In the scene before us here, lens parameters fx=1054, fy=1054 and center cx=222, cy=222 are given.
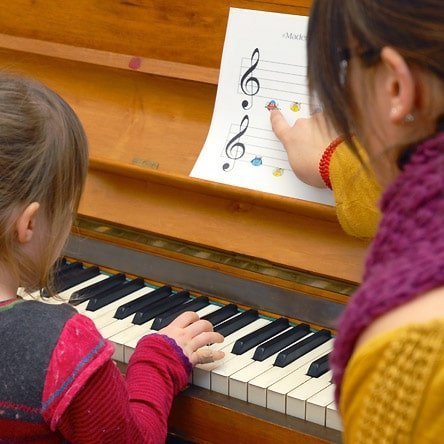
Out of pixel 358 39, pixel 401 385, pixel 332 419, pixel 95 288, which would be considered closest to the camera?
pixel 401 385

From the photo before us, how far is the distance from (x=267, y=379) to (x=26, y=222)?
53 centimetres

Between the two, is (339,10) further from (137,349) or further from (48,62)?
(48,62)

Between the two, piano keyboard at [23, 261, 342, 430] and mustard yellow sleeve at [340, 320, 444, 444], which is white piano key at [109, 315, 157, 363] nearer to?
piano keyboard at [23, 261, 342, 430]

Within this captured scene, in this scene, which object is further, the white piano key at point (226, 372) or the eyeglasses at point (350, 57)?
the white piano key at point (226, 372)

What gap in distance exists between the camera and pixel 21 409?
1627 mm

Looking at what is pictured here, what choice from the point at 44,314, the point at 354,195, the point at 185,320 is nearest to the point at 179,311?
the point at 185,320

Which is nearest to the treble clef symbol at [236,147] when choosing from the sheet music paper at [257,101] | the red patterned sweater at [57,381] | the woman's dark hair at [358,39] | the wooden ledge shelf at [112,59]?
the sheet music paper at [257,101]

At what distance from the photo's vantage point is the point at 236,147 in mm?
2221

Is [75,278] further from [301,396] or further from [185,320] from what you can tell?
[301,396]

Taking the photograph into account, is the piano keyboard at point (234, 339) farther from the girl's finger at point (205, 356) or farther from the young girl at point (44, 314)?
the young girl at point (44, 314)

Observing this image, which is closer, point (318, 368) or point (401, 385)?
point (401, 385)

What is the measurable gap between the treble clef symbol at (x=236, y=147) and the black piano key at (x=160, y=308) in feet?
0.94

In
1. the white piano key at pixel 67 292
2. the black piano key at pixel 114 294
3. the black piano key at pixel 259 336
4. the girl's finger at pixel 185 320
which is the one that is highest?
the girl's finger at pixel 185 320

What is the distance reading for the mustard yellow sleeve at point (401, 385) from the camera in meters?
0.96
